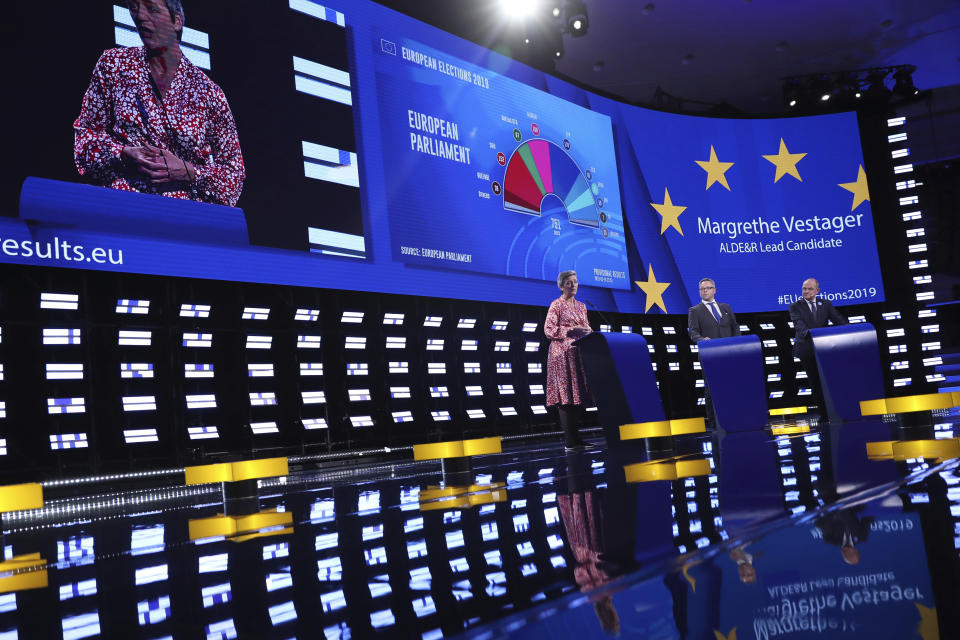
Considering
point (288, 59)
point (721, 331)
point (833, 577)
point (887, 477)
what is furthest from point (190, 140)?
point (833, 577)

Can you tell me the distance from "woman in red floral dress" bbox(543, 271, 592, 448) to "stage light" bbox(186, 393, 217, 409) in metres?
2.56

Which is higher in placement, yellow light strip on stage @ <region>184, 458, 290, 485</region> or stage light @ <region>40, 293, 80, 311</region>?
stage light @ <region>40, 293, 80, 311</region>

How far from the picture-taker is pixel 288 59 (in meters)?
6.39

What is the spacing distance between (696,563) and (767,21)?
11386 millimetres

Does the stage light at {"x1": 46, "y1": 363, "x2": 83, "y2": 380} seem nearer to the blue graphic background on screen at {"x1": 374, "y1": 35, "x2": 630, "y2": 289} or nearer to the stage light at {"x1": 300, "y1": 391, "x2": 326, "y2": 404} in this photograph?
the stage light at {"x1": 300, "y1": 391, "x2": 326, "y2": 404}

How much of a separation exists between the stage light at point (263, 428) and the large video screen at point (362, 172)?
45.3 inches

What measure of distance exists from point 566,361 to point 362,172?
108 inches

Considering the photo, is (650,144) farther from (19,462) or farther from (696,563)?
(696,563)

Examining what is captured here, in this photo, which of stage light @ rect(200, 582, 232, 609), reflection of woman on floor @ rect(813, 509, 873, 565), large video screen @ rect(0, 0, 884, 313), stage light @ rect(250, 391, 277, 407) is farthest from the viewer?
stage light @ rect(250, 391, 277, 407)

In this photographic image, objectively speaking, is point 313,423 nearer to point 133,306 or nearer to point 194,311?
point 194,311

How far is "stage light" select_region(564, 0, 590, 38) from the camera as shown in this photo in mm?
8930

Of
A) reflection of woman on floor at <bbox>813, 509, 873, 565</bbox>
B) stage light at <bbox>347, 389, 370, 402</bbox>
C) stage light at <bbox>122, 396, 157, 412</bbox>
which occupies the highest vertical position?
stage light at <bbox>122, 396, 157, 412</bbox>

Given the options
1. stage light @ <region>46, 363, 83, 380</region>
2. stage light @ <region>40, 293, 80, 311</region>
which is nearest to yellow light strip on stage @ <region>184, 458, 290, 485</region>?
stage light @ <region>46, 363, 83, 380</region>

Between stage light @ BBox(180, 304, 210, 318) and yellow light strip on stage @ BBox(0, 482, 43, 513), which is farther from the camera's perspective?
stage light @ BBox(180, 304, 210, 318)
